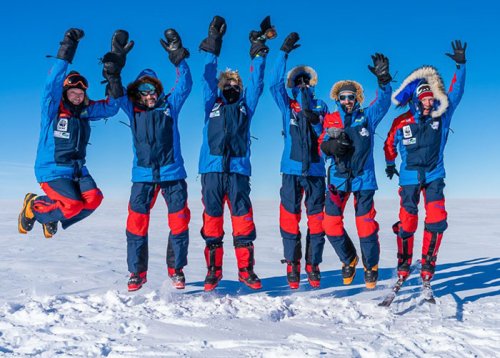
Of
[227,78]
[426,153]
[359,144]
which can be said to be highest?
[227,78]

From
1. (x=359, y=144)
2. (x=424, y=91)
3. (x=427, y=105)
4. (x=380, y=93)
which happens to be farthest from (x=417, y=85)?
(x=359, y=144)

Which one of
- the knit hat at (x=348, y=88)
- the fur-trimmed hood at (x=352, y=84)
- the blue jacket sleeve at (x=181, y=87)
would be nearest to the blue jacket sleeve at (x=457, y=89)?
the fur-trimmed hood at (x=352, y=84)

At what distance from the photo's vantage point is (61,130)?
5.66m

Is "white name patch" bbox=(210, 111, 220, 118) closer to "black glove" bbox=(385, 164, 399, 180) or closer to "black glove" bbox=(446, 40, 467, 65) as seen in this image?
"black glove" bbox=(385, 164, 399, 180)

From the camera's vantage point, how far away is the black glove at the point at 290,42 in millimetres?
6023

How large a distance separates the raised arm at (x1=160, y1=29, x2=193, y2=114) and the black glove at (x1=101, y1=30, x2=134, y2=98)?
1.55 ft

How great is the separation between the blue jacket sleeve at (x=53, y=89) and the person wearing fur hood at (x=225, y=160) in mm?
1696

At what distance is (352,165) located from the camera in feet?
20.0

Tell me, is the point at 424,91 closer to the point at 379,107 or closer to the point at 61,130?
the point at 379,107

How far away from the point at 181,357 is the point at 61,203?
9.81 feet

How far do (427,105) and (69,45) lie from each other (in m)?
4.58

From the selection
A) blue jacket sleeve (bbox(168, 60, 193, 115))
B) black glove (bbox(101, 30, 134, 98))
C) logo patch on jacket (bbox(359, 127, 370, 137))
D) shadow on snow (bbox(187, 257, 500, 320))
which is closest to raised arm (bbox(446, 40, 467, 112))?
logo patch on jacket (bbox(359, 127, 370, 137))

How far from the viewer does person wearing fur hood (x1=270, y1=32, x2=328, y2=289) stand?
6.10m

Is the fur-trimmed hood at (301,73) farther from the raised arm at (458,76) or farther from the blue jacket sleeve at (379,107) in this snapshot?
the raised arm at (458,76)
